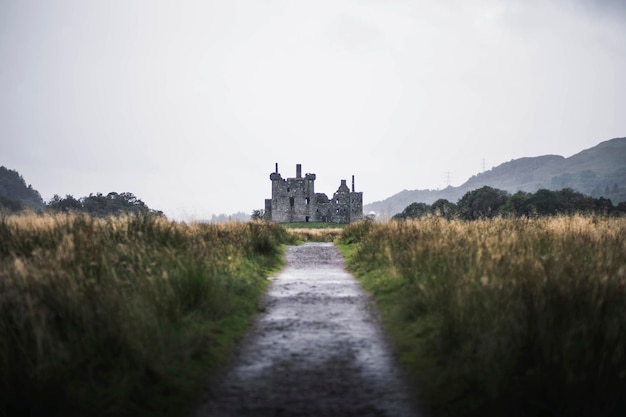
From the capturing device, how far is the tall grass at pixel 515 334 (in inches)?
234

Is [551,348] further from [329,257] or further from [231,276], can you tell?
[329,257]

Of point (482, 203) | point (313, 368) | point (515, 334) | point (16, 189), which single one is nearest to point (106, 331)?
point (313, 368)

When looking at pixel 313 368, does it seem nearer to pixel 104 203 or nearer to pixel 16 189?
pixel 104 203

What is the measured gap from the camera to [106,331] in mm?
7141

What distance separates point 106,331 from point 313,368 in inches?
97.5

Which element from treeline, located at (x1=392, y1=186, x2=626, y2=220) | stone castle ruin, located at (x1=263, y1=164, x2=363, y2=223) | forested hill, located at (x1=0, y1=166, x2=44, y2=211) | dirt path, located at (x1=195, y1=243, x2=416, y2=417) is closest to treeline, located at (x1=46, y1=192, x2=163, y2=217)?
stone castle ruin, located at (x1=263, y1=164, x2=363, y2=223)

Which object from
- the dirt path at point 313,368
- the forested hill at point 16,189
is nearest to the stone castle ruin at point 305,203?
the forested hill at point 16,189

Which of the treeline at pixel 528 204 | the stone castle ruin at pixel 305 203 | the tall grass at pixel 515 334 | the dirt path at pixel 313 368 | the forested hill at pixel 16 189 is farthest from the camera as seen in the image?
the forested hill at pixel 16 189

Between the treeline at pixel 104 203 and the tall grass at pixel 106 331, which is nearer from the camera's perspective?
the tall grass at pixel 106 331

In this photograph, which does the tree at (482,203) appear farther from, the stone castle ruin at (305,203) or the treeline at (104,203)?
the treeline at (104,203)

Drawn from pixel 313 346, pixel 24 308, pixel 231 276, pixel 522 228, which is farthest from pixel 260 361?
pixel 522 228

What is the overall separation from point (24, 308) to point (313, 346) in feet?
12.3

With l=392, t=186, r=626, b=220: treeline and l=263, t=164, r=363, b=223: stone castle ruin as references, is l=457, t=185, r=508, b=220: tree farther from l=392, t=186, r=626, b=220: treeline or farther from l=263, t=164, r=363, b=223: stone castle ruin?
l=263, t=164, r=363, b=223: stone castle ruin

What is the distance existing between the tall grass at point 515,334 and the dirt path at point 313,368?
43 cm
